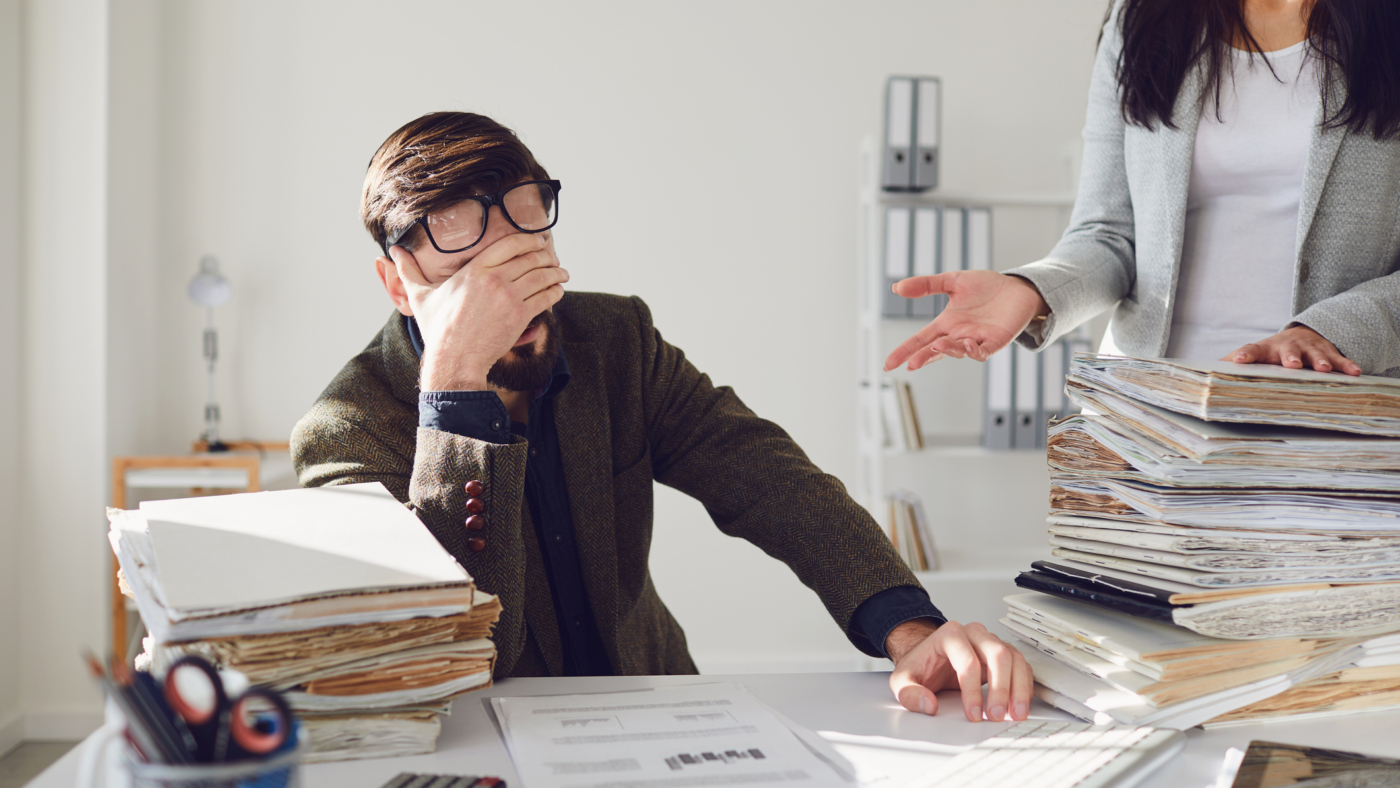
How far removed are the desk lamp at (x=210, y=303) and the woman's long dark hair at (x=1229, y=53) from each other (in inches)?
96.4

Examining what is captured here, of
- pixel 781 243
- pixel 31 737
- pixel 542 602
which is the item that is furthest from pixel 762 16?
pixel 31 737

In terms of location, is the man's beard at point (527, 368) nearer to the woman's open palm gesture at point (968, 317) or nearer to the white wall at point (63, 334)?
the woman's open palm gesture at point (968, 317)

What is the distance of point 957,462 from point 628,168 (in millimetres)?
1474

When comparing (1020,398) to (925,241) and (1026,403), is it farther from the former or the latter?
(925,241)

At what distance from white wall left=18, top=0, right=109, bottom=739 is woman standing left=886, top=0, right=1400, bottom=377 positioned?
241 cm

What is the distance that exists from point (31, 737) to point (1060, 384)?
10.1ft

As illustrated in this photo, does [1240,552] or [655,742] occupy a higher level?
[1240,552]

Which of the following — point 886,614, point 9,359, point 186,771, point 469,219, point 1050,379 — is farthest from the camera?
point 1050,379

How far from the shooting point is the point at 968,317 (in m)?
0.98

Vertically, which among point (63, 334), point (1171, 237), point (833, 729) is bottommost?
point (833, 729)

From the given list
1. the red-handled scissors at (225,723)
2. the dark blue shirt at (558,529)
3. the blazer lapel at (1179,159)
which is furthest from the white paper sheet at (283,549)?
the blazer lapel at (1179,159)

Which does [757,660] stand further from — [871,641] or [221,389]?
[871,641]

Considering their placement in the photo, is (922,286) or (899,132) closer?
(922,286)

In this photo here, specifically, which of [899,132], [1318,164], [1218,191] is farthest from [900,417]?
[1318,164]
